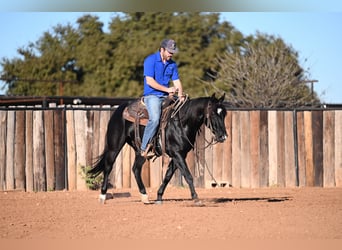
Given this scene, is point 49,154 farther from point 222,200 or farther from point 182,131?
point 182,131

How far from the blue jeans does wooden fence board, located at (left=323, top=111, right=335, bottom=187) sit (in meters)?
6.28

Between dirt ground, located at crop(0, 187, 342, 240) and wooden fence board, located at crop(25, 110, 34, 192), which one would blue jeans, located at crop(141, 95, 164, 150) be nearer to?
dirt ground, located at crop(0, 187, 342, 240)

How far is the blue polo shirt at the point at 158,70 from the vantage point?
11961mm

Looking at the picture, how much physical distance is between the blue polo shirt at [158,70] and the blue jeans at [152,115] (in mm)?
142

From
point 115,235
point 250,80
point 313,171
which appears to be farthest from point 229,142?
point 115,235

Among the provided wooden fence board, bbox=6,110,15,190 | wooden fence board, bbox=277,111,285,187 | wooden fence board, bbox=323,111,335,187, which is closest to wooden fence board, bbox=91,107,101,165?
wooden fence board, bbox=6,110,15,190

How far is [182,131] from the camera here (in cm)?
1184

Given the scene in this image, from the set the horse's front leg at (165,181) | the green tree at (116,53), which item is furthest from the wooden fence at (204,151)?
the green tree at (116,53)

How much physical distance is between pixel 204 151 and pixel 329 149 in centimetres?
318

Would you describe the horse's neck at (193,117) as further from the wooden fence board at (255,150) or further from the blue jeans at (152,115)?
the wooden fence board at (255,150)

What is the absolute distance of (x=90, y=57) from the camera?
41250 mm

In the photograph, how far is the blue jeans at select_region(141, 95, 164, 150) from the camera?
39.0 feet

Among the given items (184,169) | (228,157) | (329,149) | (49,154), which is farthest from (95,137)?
(329,149)

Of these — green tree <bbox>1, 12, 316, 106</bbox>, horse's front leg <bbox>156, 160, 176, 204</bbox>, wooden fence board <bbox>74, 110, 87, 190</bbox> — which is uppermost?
green tree <bbox>1, 12, 316, 106</bbox>
